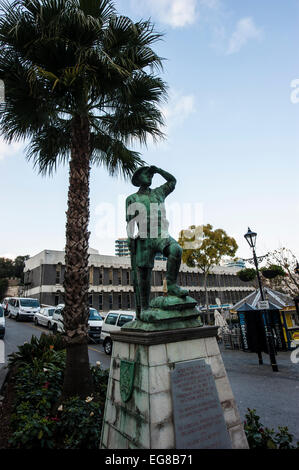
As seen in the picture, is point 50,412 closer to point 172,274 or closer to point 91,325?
point 172,274

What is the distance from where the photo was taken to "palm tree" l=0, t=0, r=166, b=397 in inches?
201

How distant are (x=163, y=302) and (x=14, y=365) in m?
6.18

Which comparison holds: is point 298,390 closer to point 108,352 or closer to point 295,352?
point 295,352

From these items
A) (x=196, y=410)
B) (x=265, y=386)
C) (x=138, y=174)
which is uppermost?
(x=138, y=174)

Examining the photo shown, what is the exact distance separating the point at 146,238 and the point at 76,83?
4.23 m

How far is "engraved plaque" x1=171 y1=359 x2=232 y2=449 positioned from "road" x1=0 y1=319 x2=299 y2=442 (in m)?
2.51

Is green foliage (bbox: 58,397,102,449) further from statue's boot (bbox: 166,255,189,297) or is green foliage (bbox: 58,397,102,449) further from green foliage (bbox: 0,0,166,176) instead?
green foliage (bbox: 0,0,166,176)

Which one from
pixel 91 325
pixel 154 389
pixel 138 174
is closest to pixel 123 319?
pixel 91 325

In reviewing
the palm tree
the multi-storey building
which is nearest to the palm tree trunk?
the palm tree

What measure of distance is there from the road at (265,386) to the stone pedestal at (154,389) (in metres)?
2.53

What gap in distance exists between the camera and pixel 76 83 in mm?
5461

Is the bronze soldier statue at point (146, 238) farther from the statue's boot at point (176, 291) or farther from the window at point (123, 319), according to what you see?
the window at point (123, 319)

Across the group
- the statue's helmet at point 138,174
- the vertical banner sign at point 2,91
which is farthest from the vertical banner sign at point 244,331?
the vertical banner sign at point 2,91

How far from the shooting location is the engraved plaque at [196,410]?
247 cm
